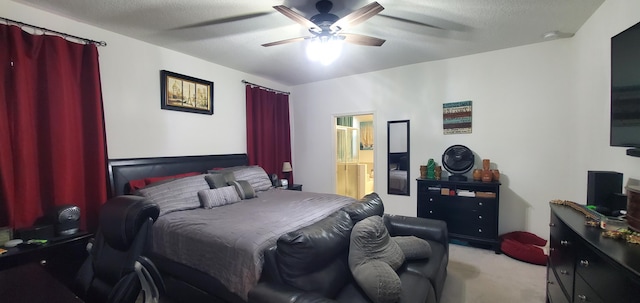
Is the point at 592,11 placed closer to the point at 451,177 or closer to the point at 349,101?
the point at 451,177

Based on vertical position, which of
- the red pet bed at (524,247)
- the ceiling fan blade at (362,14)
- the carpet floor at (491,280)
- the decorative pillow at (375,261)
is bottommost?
the carpet floor at (491,280)

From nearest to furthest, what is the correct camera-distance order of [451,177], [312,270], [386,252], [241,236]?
[312,270] → [386,252] → [241,236] → [451,177]

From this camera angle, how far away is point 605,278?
1144mm

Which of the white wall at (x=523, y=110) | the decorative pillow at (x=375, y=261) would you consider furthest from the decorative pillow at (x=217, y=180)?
the white wall at (x=523, y=110)

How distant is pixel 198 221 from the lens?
2.20 meters

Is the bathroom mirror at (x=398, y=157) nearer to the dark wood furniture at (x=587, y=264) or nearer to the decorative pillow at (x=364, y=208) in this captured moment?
the decorative pillow at (x=364, y=208)

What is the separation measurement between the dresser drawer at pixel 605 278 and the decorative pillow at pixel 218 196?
286 cm

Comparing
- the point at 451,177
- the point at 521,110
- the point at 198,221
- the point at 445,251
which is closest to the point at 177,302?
the point at 198,221

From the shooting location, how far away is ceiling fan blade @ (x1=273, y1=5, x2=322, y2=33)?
6.13ft

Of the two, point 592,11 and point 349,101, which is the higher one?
point 592,11

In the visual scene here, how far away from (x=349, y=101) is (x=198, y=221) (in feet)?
10.7

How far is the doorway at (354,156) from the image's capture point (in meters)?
5.73

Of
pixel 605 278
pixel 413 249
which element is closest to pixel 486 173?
pixel 413 249

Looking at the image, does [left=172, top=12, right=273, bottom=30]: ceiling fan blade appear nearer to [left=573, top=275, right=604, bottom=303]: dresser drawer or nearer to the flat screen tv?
the flat screen tv
